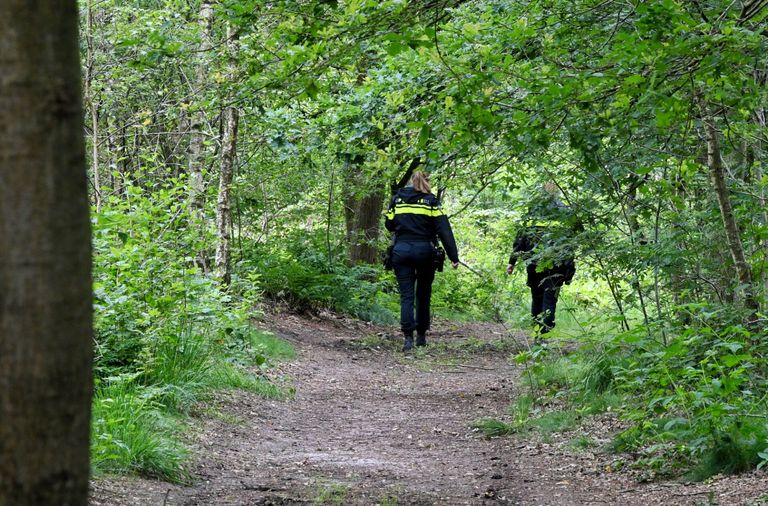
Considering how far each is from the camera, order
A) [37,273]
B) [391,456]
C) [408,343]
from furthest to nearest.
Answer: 1. [408,343]
2. [391,456]
3. [37,273]

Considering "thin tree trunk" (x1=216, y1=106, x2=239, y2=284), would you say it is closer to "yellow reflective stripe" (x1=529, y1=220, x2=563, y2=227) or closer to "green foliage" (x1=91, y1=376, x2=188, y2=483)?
"yellow reflective stripe" (x1=529, y1=220, x2=563, y2=227)

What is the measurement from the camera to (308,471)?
593cm

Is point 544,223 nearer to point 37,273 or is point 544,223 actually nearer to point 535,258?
point 535,258

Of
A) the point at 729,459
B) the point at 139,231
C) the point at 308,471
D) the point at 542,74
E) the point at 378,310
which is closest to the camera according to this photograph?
the point at 729,459

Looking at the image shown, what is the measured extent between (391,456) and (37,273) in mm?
5185

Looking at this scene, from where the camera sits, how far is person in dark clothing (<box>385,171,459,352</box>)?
40.7 feet

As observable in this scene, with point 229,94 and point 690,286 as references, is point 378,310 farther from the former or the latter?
point 229,94

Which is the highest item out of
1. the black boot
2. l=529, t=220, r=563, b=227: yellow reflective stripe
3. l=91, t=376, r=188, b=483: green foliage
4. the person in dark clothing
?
l=529, t=220, r=563, b=227: yellow reflective stripe

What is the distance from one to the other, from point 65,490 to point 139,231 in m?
6.04

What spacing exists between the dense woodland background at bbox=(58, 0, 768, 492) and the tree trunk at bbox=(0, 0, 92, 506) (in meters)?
2.74

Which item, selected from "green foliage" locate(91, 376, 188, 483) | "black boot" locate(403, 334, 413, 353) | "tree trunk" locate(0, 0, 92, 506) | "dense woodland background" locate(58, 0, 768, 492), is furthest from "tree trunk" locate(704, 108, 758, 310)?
"black boot" locate(403, 334, 413, 353)

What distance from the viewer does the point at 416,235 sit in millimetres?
12562

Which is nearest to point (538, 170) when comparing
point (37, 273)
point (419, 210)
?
point (419, 210)

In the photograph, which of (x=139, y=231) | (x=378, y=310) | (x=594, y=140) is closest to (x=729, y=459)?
(x=594, y=140)
